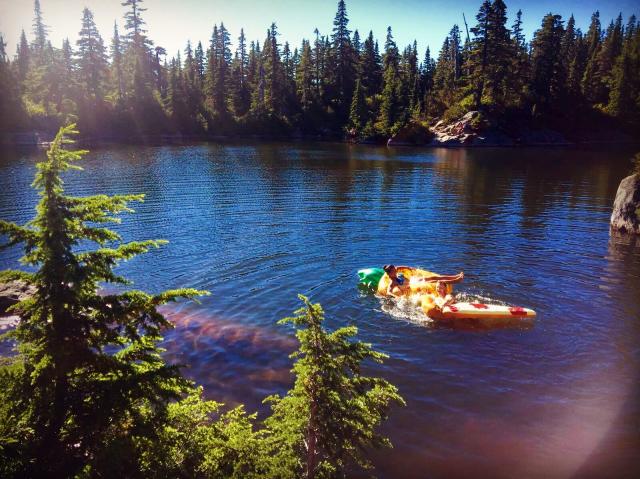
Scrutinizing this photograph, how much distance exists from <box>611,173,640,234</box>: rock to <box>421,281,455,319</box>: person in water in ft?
45.8

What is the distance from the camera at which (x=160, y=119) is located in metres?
83.9

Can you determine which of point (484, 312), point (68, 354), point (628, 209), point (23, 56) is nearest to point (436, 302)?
point (484, 312)

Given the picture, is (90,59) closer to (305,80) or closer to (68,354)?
(305,80)

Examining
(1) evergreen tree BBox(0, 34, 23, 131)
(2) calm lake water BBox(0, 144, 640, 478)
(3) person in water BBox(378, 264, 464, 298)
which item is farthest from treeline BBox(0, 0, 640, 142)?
(3) person in water BBox(378, 264, 464, 298)

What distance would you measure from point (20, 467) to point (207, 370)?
5825mm

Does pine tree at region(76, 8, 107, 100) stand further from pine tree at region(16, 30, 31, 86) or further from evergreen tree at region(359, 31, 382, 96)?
evergreen tree at region(359, 31, 382, 96)

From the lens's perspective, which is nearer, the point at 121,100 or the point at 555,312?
the point at 555,312

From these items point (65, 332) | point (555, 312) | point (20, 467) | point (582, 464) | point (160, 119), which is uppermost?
point (160, 119)

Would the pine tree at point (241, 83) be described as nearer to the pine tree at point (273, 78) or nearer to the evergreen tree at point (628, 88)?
the pine tree at point (273, 78)

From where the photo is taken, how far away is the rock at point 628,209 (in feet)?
70.6

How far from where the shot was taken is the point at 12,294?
535 inches

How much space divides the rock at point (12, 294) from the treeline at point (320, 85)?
215ft

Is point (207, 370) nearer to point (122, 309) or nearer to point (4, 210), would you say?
point (122, 309)

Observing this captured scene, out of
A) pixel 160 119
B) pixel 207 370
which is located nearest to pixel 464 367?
pixel 207 370
